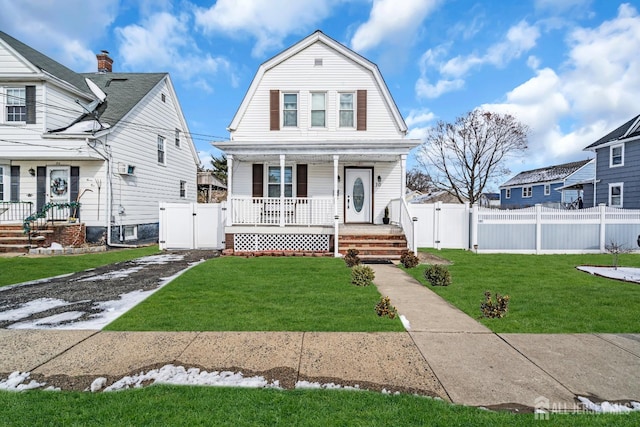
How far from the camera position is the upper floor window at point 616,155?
1680cm

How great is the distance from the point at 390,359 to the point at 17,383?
3.57 metres

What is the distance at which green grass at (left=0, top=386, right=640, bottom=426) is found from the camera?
7.57 feet

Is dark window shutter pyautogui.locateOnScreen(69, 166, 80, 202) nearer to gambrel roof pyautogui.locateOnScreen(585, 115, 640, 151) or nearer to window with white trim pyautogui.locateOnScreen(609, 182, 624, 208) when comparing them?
gambrel roof pyautogui.locateOnScreen(585, 115, 640, 151)

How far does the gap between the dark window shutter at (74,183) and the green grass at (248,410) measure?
12570mm

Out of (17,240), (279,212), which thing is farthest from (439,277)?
(17,240)

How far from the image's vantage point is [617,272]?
797cm

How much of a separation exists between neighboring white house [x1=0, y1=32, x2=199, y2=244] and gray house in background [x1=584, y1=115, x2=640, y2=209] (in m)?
24.2

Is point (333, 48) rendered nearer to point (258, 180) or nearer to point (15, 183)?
point (258, 180)

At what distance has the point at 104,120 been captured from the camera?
13203 millimetres

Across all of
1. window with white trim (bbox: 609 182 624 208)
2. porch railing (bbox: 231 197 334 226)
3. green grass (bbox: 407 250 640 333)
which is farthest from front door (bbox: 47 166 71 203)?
window with white trim (bbox: 609 182 624 208)

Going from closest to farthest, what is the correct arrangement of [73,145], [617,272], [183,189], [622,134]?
1. [617,272]
2. [73,145]
3. [622,134]
4. [183,189]

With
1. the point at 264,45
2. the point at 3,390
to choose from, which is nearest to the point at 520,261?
the point at 3,390

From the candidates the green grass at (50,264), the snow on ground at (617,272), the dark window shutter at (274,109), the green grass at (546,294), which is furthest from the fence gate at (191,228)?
the snow on ground at (617,272)

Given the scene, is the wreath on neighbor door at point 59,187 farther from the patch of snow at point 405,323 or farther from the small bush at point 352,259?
the patch of snow at point 405,323
